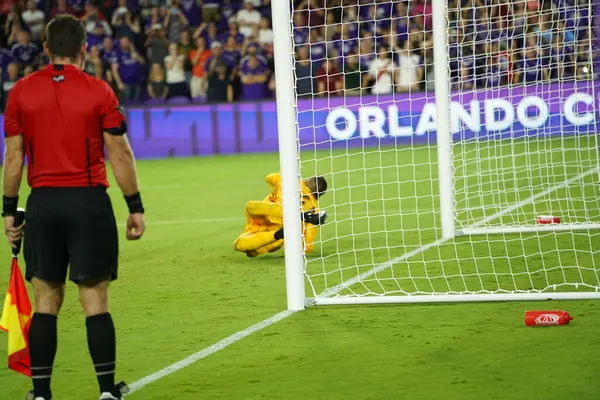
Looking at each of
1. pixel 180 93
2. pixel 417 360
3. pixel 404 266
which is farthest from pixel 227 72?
pixel 417 360

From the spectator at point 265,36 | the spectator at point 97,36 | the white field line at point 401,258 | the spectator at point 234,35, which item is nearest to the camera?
the white field line at point 401,258

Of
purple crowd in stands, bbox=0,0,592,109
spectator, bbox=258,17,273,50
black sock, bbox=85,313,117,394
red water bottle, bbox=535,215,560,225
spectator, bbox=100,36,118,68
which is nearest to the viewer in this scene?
black sock, bbox=85,313,117,394

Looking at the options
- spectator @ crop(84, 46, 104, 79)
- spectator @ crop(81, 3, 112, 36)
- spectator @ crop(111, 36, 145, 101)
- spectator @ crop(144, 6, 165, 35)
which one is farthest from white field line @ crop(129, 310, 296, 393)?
spectator @ crop(81, 3, 112, 36)

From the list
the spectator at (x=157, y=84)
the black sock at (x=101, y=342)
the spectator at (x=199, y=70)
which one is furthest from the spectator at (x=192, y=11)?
the black sock at (x=101, y=342)

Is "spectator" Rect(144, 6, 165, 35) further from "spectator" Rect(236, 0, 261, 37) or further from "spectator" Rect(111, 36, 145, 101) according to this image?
"spectator" Rect(236, 0, 261, 37)

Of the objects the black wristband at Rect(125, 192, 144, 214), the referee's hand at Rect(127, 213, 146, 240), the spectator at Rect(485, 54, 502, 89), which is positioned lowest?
the referee's hand at Rect(127, 213, 146, 240)

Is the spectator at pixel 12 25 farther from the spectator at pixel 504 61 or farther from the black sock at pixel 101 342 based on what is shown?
the black sock at pixel 101 342

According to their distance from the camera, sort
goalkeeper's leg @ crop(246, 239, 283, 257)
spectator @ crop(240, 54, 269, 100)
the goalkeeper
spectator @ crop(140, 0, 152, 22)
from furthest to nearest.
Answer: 1. spectator @ crop(140, 0, 152, 22)
2. spectator @ crop(240, 54, 269, 100)
3. goalkeeper's leg @ crop(246, 239, 283, 257)
4. the goalkeeper

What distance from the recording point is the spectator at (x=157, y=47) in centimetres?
2440

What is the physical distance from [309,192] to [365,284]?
1338mm

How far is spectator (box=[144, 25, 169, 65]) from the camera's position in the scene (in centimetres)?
2440

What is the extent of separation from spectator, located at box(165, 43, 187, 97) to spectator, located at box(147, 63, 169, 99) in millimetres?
159

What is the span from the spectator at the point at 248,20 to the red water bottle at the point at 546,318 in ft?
62.1

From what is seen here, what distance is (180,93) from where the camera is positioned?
23.9 m
